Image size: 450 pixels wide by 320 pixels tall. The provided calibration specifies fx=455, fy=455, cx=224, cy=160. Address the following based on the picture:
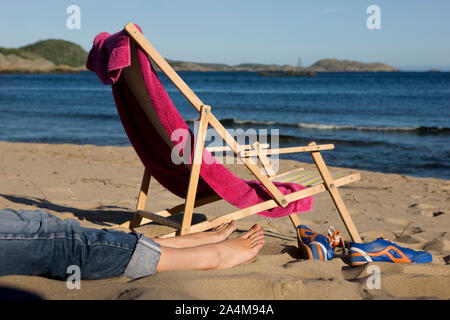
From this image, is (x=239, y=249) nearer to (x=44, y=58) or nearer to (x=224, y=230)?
(x=224, y=230)

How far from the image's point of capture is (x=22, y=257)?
1.76 m

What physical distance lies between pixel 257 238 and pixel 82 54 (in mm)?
109401

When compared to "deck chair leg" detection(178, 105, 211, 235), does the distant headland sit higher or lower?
higher

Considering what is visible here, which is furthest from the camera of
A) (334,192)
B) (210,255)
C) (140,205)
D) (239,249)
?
(140,205)

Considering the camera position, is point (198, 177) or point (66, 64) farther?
point (66, 64)

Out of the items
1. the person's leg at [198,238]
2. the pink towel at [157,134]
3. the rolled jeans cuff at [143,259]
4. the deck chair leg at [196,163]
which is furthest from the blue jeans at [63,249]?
the pink towel at [157,134]

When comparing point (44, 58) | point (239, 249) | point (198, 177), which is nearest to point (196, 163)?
point (198, 177)

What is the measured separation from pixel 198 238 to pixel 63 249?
0.86m

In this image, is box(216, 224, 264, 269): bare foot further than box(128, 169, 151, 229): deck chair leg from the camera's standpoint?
No

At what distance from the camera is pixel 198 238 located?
8.16ft

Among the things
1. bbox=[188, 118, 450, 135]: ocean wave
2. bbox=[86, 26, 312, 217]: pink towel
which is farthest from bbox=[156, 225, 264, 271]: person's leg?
bbox=[188, 118, 450, 135]: ocean wave

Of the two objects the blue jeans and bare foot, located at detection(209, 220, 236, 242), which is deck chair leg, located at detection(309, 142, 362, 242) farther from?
the blue jeans

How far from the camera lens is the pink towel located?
A: 249cm

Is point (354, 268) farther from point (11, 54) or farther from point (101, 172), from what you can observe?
point (11, 54)
